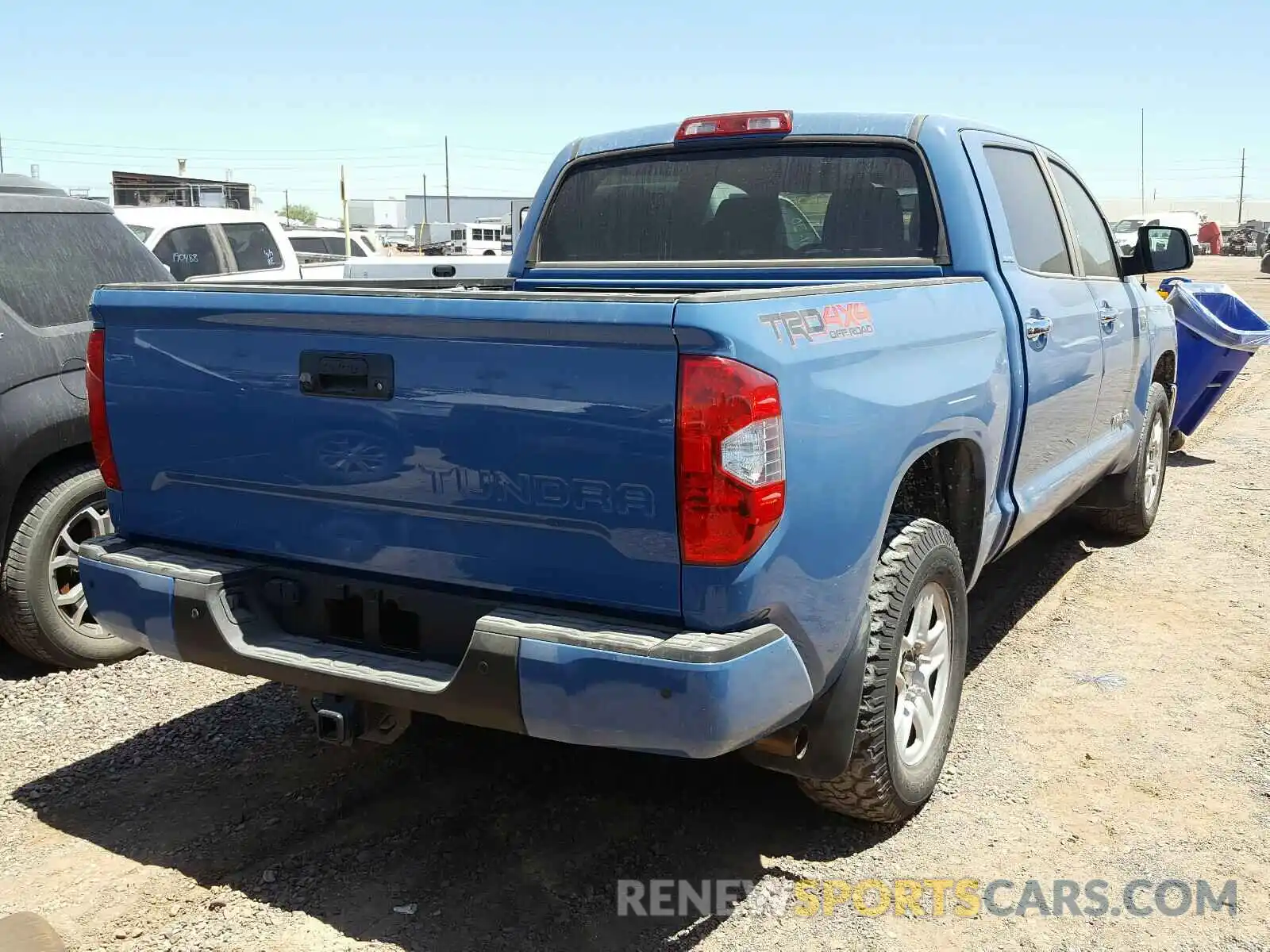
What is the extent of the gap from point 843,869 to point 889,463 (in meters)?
1.19

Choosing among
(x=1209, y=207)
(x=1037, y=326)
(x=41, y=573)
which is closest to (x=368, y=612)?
(x=41, y=573)

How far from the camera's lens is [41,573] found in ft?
15.4

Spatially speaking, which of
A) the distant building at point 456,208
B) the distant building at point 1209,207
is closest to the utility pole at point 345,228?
the distant building at point 456,208

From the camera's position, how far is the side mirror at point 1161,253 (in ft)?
18.2

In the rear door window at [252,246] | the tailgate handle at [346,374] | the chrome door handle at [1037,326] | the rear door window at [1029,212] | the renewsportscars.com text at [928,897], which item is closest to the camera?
the tailgate handle at [346,374]

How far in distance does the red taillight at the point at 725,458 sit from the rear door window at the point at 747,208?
6.00 ft

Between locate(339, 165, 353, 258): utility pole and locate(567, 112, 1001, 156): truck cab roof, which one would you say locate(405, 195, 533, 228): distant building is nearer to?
locate(339, 165, 353, 258): utility pole

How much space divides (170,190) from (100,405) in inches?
995

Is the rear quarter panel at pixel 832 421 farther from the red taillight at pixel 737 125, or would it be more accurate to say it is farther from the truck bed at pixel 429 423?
the red taillight at pixel 737 125

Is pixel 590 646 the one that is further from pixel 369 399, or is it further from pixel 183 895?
pixel 183 895

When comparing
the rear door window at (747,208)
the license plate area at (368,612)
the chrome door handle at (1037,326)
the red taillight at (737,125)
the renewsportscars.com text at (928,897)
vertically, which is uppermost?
the red taillight at (737,125)

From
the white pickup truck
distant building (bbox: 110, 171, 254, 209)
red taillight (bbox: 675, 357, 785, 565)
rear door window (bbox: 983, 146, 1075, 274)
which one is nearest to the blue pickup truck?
red taillight (bbox: 675, 357, 785, 565)

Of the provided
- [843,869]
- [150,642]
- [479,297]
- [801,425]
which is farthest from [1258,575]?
[150,642]

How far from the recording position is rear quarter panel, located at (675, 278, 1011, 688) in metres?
2.66
